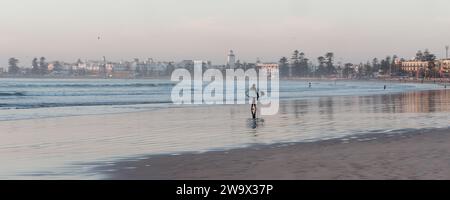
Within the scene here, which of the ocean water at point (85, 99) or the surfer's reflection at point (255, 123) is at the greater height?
the surfer's reflection at point (255, 123)

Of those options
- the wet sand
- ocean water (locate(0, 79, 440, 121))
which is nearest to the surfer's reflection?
the wet sand

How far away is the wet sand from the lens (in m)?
9.66

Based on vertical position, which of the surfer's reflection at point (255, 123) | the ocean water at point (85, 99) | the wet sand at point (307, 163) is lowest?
the ocean water at point (85, 99)

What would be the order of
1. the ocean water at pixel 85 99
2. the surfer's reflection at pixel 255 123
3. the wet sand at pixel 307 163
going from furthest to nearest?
the ocean water at pixel 85 99 → the surfer's reflection at pixel 255 123 → the wet sand at pixel 307 163

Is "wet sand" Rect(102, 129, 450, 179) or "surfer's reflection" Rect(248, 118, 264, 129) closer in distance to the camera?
"wet sand" Rect(102, 129, 450, 179)

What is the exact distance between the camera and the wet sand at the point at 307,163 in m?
9.66

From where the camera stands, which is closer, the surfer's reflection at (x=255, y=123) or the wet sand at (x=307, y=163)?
the wet sand at (x=307, y=163)

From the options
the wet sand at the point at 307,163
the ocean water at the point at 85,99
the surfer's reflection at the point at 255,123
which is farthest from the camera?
the ocean water at the point at 85,99

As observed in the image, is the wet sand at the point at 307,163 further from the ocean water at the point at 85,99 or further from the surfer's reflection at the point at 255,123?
the ocean water at the point at 85,99

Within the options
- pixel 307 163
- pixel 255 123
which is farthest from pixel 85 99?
pixel 307 163

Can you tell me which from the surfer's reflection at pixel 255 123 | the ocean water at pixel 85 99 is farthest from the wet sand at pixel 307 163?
the ocean water at pixel 85 99

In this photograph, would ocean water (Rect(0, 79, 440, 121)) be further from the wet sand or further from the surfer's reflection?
the wet sand
